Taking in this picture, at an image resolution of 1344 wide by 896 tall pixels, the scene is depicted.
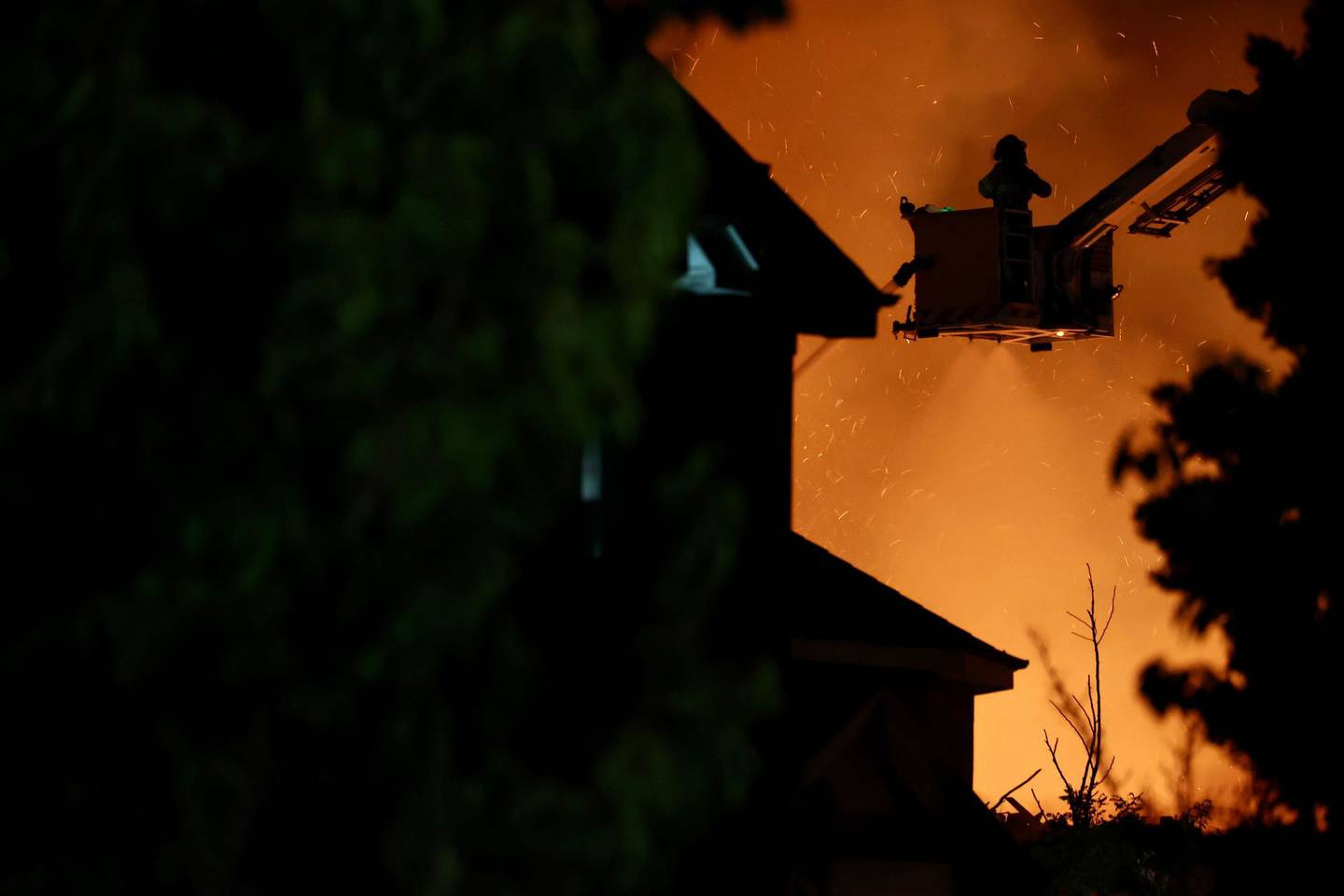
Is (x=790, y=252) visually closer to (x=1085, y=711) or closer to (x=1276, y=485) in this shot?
(x=1276, y=485)

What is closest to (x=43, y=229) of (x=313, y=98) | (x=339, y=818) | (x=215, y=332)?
(x=215, y=332)

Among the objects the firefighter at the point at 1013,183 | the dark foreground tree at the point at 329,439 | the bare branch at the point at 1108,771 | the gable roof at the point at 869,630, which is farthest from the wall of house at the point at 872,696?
the dark foreground tree at the point at 329,439

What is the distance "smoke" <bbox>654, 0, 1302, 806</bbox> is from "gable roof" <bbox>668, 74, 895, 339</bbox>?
472 inches

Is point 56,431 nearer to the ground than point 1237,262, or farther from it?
nearer to the ground

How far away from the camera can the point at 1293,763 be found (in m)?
21.2

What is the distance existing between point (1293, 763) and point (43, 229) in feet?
63.4

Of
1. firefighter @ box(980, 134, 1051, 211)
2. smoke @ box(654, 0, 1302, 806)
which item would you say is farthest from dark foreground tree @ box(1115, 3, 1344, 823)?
firefighter @ box(980, 134, 1051, 211)

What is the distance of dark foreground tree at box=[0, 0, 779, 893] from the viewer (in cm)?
440

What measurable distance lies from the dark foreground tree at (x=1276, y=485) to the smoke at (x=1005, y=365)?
0.39 metres

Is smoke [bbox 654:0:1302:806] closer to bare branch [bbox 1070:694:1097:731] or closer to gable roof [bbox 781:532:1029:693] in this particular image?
bare branch [bbox 1070:694:1097:731]

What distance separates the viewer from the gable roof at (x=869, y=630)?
12.9 metres

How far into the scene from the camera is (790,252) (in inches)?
403

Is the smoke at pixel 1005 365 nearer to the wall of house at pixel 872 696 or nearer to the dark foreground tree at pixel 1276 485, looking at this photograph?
the dark foreground tree at pixel 1276 485

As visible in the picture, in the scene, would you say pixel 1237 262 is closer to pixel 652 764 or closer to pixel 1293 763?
pixel 1293 763
